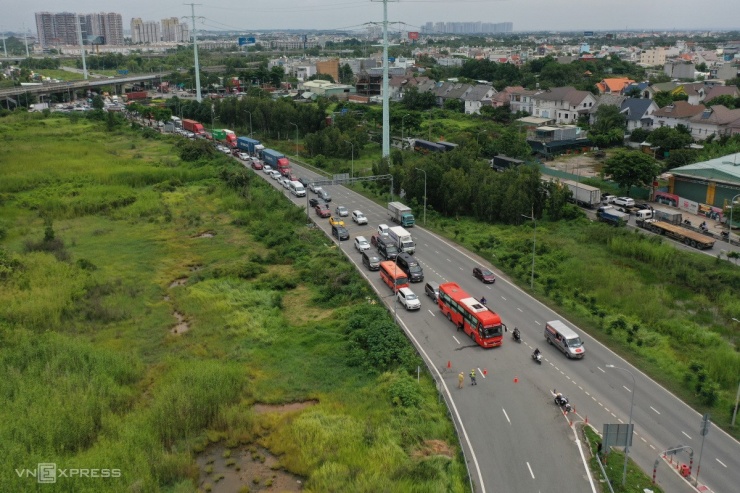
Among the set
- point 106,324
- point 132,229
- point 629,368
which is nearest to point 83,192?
point 132,229

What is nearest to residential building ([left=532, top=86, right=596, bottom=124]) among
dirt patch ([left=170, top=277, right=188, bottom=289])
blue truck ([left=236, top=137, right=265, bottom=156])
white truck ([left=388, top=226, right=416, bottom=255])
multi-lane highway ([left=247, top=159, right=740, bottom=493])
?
blue truck ([left=236, top=137, right=265, bottom=156])

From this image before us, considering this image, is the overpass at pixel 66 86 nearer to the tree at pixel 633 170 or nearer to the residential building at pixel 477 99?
the residential building at pixel 477 99

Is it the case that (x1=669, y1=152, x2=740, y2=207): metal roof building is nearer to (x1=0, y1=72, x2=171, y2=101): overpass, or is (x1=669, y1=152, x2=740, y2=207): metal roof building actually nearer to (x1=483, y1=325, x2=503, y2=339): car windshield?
(x1=483, y1=325, x2=503, y2=339): car windshield

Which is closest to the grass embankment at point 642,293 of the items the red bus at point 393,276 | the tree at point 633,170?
the red bus at point 393,276

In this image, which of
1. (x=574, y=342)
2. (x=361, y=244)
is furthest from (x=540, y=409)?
(x=361, y=244)

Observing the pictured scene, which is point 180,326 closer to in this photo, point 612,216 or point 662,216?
point 612,216

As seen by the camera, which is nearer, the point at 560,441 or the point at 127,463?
the point at 127,463

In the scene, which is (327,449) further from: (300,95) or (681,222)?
(300,95)
